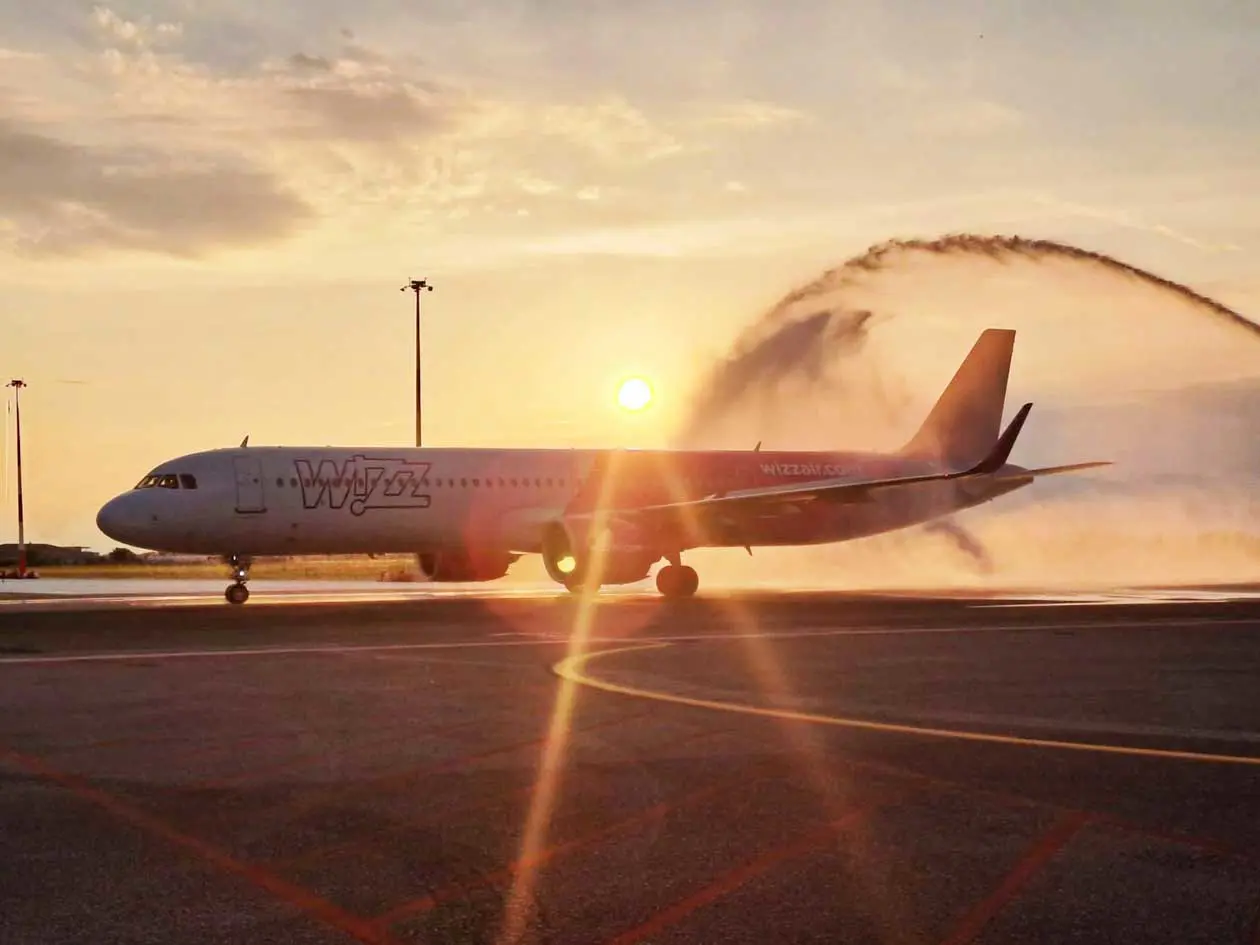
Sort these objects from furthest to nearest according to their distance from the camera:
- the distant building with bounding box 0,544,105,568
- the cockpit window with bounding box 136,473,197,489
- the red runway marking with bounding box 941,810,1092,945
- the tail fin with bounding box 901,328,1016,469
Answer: the distant building with bounding box 0,544,105,568 < the tail fin with bounding box 901,328,1016,469 < the cockpit window with bounding box 136,473,197,489 < the red runway marking with bounding box 941,810,1092,945

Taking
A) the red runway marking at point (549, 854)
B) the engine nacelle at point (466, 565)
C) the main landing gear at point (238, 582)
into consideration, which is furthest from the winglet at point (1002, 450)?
the red runway marking at point (549, 854)

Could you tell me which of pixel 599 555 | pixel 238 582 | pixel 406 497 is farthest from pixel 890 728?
pixel 406 497

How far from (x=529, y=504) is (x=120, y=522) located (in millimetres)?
11453

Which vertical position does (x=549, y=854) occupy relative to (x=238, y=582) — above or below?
below

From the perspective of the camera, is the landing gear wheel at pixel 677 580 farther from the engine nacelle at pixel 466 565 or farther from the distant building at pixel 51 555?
the distant building at pixel 51 555

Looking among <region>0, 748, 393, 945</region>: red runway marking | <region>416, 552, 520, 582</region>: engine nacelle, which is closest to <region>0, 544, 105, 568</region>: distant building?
<region>416, 552, 520, 582</region>: engine nacelle

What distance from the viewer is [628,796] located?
964cm

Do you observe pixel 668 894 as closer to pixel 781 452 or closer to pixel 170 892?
pixel 170 892

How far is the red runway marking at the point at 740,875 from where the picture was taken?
6469 mm

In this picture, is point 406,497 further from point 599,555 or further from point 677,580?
point 677,580

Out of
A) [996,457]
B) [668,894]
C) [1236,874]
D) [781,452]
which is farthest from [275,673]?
[781,452]

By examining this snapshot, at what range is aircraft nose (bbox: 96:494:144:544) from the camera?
35034 millimetres

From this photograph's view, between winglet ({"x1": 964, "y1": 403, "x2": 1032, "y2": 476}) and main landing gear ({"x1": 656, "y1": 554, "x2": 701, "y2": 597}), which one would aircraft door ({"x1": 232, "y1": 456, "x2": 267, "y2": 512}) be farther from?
winglet ({"x1": 964, "y1": 403, "x2": 1032, "y2": 476})

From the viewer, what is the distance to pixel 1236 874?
748 centimetres
